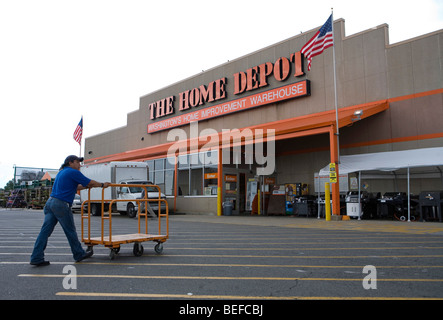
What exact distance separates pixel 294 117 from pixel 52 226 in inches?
692

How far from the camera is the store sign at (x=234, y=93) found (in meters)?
22.1

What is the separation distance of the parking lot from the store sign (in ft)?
48.7

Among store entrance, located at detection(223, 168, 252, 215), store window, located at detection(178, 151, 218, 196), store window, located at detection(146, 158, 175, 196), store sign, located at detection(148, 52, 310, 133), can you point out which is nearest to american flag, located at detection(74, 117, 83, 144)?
store sign, located at detection(148, 52, 310, 133)

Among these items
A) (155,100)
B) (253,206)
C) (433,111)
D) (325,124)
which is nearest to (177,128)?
(155,100)

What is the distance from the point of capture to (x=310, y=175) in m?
21.9

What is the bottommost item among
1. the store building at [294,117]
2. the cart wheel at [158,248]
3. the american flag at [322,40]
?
the cart wheel at [158,248]

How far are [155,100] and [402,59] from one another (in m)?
21.4

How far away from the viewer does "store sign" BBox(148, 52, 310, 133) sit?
2214 cm

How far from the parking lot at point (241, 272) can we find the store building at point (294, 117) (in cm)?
867

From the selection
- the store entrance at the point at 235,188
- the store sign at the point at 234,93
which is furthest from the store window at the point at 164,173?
the store entrance at the point at 235,188

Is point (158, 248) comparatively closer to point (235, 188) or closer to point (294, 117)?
point (235, 188)

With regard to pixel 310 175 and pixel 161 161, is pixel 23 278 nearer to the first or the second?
pixel 310 175

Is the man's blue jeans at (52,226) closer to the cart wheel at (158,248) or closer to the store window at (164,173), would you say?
the cart wheel at (158,248)

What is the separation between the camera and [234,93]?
25.6 m
